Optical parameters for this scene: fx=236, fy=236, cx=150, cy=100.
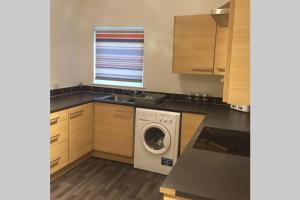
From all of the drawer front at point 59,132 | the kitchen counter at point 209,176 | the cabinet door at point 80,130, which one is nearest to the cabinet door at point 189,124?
the kitchen counter at point 209,176

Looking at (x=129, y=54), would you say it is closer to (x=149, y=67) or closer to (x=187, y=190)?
(x=149, y=67)

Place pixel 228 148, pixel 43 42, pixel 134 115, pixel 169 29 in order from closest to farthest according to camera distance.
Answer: pixel 43 42
pixel 228 148
pixel 134 115
pixel 169 29

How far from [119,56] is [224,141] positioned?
2508 millimetres

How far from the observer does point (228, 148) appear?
5.88 ft

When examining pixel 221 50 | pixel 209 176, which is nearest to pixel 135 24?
pixel 221 50

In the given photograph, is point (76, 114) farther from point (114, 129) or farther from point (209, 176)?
point (209, 176)

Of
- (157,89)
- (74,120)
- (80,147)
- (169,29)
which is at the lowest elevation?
(80,147)

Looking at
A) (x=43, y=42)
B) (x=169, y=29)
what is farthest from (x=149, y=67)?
(x=43, y=42)

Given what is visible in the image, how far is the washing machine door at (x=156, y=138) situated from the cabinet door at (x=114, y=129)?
0.25m

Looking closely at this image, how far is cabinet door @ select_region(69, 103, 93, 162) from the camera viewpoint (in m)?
3.07

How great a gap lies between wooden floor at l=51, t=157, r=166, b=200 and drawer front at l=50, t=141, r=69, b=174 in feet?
0.57

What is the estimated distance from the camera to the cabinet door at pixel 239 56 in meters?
0.84

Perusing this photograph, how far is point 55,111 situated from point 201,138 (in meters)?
1.70

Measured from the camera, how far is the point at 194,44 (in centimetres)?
300
